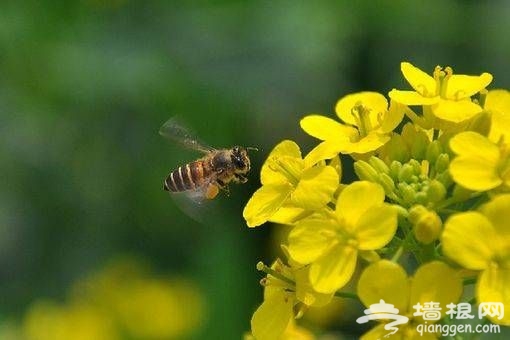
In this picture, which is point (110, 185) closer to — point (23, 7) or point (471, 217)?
point (23, 7)

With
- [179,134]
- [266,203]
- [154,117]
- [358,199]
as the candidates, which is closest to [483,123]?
[358,199]

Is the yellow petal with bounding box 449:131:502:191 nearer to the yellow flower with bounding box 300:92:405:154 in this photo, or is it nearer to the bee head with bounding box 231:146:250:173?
the yellow flower with bounding box 300:92:405:154

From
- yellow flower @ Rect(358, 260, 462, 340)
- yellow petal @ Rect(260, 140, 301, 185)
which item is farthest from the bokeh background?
yellow flower @ Rect(358, 260, 462, 340)

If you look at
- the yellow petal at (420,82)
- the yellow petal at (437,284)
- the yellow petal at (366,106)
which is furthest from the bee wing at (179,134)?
the yellow petal at (437,284)

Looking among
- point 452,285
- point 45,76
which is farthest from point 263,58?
point 452,285

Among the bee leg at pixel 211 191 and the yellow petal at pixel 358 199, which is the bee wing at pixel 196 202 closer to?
the bee leg at pixel 211 191

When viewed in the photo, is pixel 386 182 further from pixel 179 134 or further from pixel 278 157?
pixel 179 134
